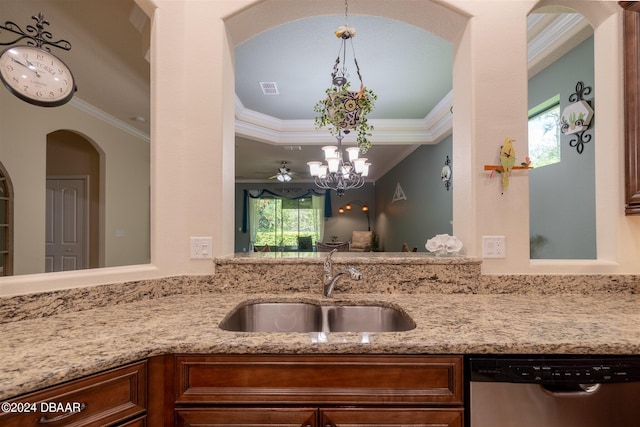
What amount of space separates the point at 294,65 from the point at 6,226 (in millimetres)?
3406

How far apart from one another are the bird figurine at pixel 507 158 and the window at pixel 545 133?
4.24ft

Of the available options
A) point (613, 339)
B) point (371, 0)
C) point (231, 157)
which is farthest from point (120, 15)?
point (613, 339)

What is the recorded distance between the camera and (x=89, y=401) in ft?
2.79

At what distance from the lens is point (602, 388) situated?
969mm

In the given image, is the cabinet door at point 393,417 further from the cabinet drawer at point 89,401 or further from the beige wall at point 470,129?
the beige wall at point 470,129

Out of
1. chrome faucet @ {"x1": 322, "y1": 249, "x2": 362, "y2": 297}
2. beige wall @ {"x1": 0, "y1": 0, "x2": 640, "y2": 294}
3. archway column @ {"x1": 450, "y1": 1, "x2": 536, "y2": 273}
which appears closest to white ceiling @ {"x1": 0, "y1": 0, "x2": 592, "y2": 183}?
beige wall @ {"x1": 0, "y1": 0, "x2": 640, "y2": 294}

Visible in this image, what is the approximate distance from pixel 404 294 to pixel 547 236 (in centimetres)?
191

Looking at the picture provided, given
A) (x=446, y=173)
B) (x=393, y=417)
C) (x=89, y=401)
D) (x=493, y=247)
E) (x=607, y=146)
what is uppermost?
(x=446, y=173)

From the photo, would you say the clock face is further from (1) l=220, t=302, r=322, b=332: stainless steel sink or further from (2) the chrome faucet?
(2) the chrome faucet

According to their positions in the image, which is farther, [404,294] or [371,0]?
[371,0]

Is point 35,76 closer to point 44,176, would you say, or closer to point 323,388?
point 323,388

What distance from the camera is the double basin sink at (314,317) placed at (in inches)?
57.4

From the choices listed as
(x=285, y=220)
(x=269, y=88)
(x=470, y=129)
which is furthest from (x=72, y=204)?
(x=285, y=220)

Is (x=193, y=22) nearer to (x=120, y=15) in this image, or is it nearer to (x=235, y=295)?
(x=120, y=15)
